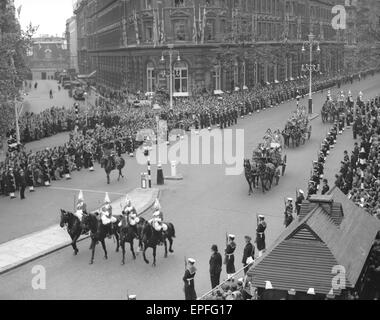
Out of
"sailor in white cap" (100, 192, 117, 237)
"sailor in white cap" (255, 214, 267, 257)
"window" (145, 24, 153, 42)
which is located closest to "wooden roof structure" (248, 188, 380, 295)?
"sailor in white cap" (255, 214, 267, 257)

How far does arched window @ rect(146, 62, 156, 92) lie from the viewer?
57531 millimetres

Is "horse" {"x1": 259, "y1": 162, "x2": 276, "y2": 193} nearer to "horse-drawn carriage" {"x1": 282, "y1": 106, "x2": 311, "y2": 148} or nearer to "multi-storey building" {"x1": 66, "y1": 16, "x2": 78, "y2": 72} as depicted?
"horse-drawn carriage" {"x1": 282, "y1": 106, "x2": 311, "y2": 148}

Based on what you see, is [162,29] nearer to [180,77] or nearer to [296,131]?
[180,77]

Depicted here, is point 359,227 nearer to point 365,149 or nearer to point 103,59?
point 365,149

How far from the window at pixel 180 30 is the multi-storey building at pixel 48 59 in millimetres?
97864

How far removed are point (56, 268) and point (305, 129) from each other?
71.2 ft

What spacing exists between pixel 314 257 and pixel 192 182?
15.5 metres

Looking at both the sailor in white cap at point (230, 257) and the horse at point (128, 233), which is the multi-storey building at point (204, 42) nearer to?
the horse at point (128, 233)

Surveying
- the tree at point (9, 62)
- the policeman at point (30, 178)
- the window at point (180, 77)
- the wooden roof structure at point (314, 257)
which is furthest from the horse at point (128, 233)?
the window at point (180, 77)

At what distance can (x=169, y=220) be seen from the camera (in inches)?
854

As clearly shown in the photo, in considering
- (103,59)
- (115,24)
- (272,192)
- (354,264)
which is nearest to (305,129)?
(272,192)

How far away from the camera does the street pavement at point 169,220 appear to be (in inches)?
613

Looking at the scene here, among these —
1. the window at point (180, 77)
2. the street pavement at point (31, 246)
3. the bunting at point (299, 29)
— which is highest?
the bunting at point (299, 29)

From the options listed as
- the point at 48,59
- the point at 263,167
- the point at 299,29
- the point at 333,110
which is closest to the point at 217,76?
the point at 333,110
